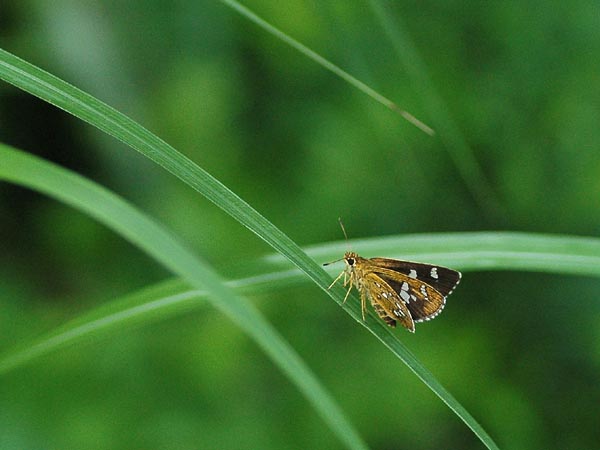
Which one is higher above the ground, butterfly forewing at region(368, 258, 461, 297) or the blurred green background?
the blurred green background

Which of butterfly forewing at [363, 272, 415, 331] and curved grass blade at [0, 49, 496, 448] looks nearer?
curved grass blade at [0, 49, 496, 448]

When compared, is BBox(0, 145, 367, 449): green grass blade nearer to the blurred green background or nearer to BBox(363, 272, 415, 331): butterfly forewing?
BBox(363, 272, 415, 331): butterfly forewing

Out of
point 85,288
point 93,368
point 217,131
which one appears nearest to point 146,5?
point 217,131

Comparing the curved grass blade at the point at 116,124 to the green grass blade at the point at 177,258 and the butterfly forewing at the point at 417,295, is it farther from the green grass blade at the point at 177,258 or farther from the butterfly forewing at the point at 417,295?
the butterfly forewing at the point at 417,295

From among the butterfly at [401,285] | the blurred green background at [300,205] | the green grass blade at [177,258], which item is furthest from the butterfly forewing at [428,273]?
the blurred green background at [300,205]

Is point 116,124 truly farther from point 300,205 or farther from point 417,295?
point 300,205

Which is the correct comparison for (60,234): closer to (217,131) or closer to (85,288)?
(85,288)

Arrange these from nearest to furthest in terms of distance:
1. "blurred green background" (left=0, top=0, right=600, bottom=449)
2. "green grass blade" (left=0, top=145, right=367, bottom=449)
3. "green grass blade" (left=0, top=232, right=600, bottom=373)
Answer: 1. "green grass blade" (left=0, top=145, right=367, bottom=449)
2. "green grass blade" (left=0, top=232, right=600, bottom=373)
3. "blurred green background" (left=0, top=0, right=600, bottom=449)

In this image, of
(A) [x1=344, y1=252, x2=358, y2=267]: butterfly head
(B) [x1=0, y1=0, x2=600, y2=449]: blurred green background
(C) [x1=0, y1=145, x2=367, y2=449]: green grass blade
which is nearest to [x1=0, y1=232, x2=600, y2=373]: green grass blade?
(A) [x1=344, y1=252, x2=358, y2=267]: butterfly head
